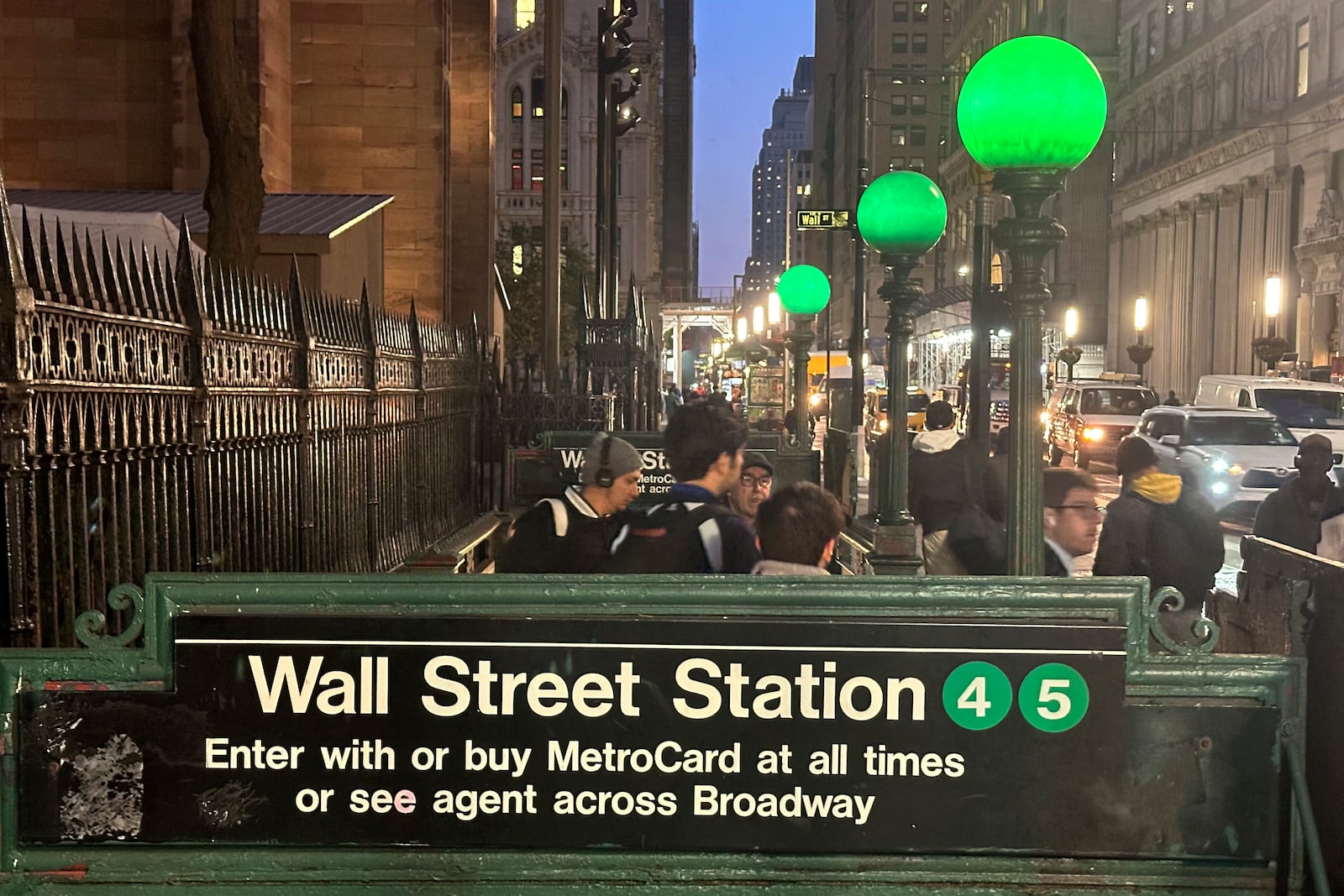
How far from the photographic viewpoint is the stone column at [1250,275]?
5169 cm

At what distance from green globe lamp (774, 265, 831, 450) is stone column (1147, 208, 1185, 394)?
49.4 metres

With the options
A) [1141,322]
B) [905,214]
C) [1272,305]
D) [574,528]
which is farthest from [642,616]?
[1141,322]

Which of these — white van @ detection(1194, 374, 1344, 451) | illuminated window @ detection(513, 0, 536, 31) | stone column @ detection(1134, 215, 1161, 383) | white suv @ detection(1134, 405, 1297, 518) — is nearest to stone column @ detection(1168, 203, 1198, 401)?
stone column @ detection(1134, 215, 1161, 383)

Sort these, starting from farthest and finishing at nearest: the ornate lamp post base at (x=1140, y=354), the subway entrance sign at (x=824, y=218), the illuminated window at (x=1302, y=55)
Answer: the ornate lamp post base at (x=1140, y=354), the illuminated window at (x=1302, y=55), the subway entrance sign at (x=824, y=218)

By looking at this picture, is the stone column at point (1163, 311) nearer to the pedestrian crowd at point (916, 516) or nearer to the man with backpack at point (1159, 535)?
the pedestrian crowd at point (916, 516)

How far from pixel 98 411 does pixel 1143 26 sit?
7221 cm

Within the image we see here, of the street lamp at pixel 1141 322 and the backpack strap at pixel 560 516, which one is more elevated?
the street lamp at pixel 1141 322

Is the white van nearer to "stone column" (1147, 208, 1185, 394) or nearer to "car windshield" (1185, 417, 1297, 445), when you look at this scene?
"car windshield" (1185, 417, 1297, 445)

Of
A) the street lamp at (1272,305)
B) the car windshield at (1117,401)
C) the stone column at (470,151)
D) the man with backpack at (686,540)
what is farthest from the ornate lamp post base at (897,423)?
the street lamp at (1272,305)

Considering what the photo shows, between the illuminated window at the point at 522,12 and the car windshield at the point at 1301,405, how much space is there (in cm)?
8749

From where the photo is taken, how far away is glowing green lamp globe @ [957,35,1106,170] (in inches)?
244

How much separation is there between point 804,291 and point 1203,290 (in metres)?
47.2

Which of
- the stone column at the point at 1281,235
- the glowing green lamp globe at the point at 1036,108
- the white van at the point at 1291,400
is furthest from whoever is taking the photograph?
the stone column at the point at 1281,235

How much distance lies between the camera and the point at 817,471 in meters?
13.1
